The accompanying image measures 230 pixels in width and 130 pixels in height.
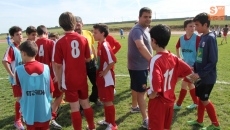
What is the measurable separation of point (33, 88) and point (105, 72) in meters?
1.43

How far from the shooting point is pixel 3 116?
20.0 feet

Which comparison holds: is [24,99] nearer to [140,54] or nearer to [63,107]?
[140,54]

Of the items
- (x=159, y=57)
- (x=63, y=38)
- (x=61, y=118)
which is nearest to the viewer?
(x=159, y=57)

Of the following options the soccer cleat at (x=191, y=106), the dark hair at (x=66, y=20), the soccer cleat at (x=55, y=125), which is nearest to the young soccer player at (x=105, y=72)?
the dark hair at (x=66, y=20)

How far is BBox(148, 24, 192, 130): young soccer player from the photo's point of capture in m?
3.29

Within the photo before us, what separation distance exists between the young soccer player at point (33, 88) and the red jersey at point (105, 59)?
1209 millimetres

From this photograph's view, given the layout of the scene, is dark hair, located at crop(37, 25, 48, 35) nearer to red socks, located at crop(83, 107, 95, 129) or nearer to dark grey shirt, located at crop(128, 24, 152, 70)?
dark grey shirt, located at crop(128, 24, 152, 70)

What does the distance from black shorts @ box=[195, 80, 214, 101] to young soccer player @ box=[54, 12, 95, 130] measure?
2.05 m

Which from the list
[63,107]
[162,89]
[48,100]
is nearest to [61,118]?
[63,107]

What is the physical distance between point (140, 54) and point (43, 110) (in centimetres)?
223

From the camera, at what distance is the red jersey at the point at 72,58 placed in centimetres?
414

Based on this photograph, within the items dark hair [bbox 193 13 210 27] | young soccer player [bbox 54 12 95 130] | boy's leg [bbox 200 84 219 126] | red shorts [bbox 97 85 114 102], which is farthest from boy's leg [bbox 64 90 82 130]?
dark hair [bbox 193 13 210 27]

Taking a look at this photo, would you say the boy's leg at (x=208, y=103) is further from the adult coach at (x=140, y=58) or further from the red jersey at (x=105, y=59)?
the red jersey at (x=105, y=59)

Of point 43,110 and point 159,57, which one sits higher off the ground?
point 159,57
